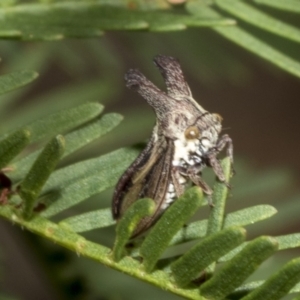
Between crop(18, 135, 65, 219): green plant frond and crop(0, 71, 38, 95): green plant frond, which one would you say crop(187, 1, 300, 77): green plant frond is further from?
crop(18, 135, 65, 219): green plant frond

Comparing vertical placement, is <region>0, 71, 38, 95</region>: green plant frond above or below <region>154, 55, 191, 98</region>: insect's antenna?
A: above

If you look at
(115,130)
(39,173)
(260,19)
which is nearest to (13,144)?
(39,173)

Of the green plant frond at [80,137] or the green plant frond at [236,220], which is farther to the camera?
the green plant frond at [80,137]

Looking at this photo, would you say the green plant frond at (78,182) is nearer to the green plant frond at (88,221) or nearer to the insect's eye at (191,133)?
the green plant frond at (88,221)

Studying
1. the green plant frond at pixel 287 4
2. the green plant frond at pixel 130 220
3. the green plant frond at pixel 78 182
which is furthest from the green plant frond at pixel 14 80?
the green plant frond at pixel 287 4

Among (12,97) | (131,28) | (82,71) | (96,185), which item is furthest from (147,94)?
(82,71)

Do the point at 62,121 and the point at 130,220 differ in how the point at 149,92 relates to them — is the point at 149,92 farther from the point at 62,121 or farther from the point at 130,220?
the point at 130,220

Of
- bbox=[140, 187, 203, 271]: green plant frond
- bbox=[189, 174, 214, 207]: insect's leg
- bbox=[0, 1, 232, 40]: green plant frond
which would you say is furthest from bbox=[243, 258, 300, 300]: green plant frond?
bbox=[0, 1, 232, 40]: green plant frond

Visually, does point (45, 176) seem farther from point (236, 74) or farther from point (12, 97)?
point (236, 74)
